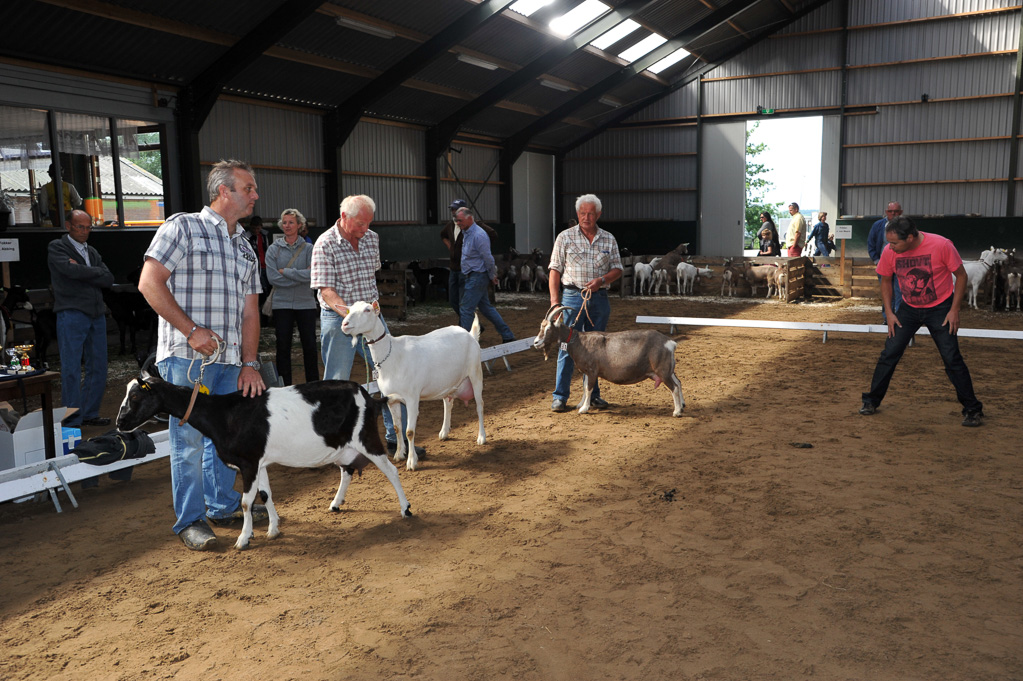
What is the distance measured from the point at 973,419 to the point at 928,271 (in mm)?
1345

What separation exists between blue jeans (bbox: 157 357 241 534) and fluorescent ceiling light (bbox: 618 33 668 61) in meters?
20.9

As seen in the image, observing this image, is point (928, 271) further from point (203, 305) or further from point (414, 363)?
point (203, 305)

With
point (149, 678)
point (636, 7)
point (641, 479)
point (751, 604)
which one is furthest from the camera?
point (636, 7)

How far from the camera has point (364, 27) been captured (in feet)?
50.5

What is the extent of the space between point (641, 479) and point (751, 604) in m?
1.88

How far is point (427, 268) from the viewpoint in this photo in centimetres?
1903

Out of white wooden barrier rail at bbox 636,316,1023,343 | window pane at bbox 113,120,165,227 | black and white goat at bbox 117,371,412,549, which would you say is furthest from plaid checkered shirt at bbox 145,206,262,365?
window pane at bbox 113,120,165,227

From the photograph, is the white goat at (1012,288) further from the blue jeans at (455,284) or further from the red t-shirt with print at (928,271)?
the blue jeans at (455,284)

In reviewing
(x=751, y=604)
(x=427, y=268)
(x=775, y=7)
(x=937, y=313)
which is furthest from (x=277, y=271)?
(x=775, y=7)

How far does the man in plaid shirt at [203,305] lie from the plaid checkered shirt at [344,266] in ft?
3.78

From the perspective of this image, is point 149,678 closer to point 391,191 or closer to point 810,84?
point 391,191

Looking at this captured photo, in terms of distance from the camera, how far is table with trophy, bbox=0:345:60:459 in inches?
201

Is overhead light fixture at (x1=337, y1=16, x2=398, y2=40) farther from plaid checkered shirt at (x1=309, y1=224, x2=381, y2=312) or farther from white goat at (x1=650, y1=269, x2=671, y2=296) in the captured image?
plaid checkered shirt at (x1=309, y1=224, x2=381, y2=312)

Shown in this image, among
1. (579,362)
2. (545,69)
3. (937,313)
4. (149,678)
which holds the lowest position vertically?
(149,678)
